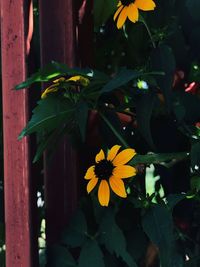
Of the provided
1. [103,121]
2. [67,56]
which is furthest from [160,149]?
[67,56]

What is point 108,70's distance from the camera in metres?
1.19

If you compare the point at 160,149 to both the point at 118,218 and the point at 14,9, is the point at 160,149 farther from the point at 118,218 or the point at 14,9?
the point at 14,9

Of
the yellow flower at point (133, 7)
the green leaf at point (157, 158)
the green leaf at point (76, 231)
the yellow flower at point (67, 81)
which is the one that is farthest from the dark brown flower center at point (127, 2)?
the green leaf at point (76, 231)

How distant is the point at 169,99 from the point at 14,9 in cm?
32

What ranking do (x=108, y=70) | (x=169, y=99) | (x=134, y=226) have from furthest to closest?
(x=108, y=70) → (x=134, y=226) → (x=169, y=99)

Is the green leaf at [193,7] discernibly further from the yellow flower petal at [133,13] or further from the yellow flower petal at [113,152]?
the yellow flower petal at [113,152]

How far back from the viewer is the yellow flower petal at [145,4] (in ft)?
2.70

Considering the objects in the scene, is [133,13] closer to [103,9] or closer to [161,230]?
[103,9]

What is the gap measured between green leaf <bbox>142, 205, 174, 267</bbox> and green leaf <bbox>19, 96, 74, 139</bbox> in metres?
0.19

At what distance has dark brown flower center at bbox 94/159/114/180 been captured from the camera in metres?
0.84

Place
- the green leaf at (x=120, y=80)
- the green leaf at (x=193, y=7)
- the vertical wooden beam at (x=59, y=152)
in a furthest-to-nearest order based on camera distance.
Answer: the vertical wooden beam at (x=59, y=152) → the green leaf at (x=193, y=7) → the green leaf at (x=120, y=80)

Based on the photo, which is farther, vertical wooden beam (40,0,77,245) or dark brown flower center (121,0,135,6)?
vertical wooden beam (40,0,77,245)

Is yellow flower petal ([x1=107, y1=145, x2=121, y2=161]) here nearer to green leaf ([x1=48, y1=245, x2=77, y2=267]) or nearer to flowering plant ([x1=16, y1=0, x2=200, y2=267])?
flowering plant ([x1=16, y1=0, x2=200, y2=267])

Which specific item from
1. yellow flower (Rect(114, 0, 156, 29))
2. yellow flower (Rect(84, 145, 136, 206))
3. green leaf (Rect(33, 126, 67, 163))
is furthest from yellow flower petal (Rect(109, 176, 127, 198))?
yellow flower (Rect(114, 0, 156, 29))
